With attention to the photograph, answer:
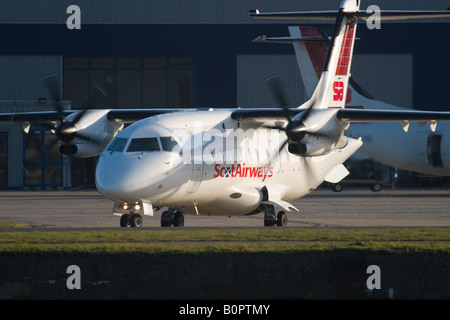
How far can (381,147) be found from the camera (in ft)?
156

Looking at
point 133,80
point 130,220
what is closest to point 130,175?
point 130,220

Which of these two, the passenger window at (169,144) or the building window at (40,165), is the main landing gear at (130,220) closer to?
the passenger window at (169,144)

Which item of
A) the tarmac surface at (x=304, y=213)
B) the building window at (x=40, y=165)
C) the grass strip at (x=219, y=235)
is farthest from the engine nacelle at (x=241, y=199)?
the building window at (x=40, y=165)

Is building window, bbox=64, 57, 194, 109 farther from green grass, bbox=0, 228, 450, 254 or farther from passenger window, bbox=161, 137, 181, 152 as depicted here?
green grass, bbox=0, 228, 450, 254

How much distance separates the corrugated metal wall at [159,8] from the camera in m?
59.4

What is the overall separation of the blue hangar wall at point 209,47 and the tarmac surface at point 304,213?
67.3ft

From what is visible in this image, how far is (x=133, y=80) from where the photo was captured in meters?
60.4

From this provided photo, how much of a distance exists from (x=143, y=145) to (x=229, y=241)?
6507mm

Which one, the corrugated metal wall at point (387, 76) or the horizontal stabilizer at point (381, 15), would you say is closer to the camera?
the horizontal stabilizer at point (381, 15)

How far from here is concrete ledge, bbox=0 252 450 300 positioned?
14.1 metres

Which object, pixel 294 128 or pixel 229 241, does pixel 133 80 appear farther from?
pixel 229 241

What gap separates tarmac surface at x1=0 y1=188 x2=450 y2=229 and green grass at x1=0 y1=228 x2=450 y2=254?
15.5ft
